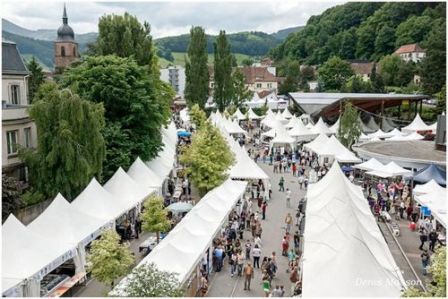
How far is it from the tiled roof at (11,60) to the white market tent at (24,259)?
1560 centimetres

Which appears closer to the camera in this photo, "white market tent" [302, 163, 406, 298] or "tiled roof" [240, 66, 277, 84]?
"white market tent" [302, 163, 406, 298]

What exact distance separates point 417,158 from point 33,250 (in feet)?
76.5

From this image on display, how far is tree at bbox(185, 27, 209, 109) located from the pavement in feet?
86.0

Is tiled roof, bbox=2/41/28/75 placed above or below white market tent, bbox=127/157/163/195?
above

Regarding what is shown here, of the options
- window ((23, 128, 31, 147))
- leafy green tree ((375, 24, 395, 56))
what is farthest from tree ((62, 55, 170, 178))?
leafy green tree ((375, 24, 395, 56))

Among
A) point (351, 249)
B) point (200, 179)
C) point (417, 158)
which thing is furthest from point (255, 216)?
point (417, 158)

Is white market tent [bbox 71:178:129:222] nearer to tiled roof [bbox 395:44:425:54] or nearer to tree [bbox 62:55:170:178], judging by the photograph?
tree [bbox 62:55:170:178]

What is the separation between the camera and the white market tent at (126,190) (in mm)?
20812

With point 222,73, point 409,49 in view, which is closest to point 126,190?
point 222,73

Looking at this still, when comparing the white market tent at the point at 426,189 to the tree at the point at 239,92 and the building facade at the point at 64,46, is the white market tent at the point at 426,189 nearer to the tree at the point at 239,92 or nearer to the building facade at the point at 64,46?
the tree at the point at 239,92

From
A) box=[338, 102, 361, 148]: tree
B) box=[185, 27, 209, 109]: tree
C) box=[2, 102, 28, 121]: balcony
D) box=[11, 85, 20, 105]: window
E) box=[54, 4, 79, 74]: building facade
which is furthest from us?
box=[54, 4, 79, 74]: building facade

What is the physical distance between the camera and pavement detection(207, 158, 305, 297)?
15.1 m

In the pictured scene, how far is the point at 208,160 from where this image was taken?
24562 mm

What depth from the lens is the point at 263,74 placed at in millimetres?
102875
